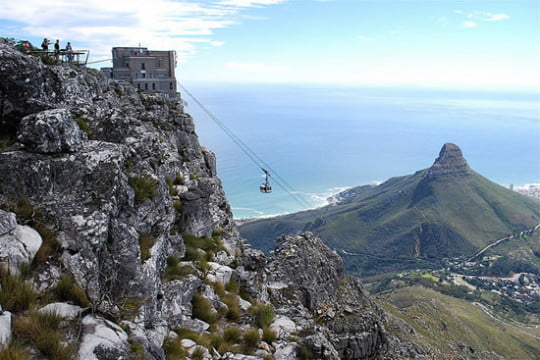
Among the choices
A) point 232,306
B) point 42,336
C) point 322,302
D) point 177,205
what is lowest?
point 322,302

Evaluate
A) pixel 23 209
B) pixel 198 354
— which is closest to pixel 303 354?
pixel 198 354

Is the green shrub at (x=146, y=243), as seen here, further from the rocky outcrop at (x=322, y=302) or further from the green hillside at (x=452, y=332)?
the green hillside at (x=452, y=332)

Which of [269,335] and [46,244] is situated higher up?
[46,244]

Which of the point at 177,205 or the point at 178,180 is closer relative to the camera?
the point at 177,205

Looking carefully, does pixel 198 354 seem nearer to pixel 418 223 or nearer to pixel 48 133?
pixel 48 133

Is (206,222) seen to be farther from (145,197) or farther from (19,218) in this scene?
(19,218)
